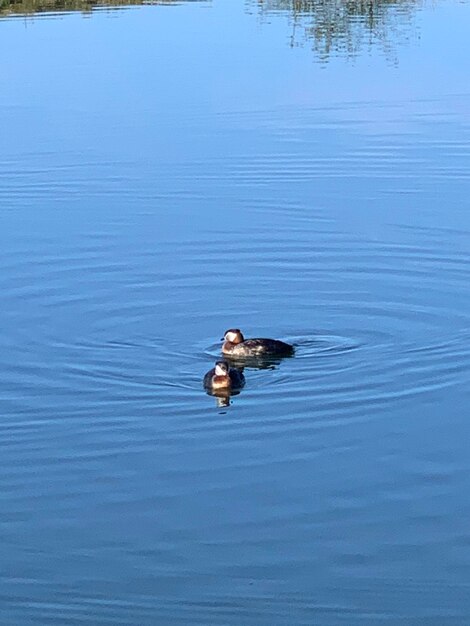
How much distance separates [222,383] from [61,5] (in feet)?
77.3

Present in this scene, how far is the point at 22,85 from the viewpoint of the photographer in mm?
23859

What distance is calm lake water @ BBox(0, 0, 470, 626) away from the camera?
8.45 meters

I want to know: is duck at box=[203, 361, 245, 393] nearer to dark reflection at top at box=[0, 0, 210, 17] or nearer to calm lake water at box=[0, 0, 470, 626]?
calm lake water at box=[0, 0, 470, 626]

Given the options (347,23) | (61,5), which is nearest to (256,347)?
(347,23)

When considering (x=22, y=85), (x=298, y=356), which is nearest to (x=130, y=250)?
(x=298, y=356)

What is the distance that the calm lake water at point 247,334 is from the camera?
8.45m

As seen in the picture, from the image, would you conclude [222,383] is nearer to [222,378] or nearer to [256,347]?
[222,378]

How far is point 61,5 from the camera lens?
110ft

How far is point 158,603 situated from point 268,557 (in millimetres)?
812

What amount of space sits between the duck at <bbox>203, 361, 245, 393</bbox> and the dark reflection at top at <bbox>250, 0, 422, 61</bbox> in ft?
50.0

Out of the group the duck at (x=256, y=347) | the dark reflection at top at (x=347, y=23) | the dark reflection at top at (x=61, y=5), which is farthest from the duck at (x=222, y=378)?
the dark reflection at top at (x=61, y=5)

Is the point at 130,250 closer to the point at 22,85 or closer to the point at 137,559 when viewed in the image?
the point at 137,559

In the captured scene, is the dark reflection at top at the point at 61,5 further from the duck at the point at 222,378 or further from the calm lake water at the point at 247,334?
the duck at the point at 222,378

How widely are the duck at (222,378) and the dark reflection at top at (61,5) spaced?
873 inches
